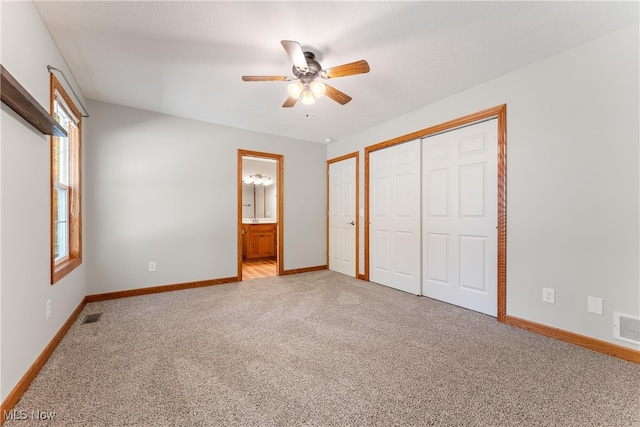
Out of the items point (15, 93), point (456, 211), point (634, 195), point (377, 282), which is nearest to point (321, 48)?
point (15, 93)

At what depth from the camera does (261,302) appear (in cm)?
305

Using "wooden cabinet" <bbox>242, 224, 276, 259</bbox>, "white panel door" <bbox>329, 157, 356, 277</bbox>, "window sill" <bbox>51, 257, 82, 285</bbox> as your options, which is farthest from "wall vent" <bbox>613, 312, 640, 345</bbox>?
"wooden cabinet" <bbox>242, 224, 276, 259</bbox>

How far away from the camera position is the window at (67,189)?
2.31 m

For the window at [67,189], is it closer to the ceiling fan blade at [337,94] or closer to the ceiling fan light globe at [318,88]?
the ceiling fan light globe at [318,88]

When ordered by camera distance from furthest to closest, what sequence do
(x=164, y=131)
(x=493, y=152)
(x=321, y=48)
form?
(x=164, y=131) < (x=493, y=152) < (x=321, y=48)

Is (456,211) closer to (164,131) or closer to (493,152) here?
(493,152)

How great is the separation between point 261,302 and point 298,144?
2719 millimetres

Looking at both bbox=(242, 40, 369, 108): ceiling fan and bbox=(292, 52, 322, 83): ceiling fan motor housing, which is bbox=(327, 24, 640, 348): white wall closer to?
bbox=(242, 40, 369, 108): ceiling fan

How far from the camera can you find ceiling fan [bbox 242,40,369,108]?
1.83m

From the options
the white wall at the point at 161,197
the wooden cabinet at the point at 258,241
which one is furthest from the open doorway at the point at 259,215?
the white wall at the point at 161,197

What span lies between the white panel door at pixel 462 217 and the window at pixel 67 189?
12.0 ft

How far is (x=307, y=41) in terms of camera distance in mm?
2006

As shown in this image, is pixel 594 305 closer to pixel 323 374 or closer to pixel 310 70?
pixel 323 374

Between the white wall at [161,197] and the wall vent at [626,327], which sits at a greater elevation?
the white wall at [161,197]
